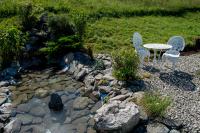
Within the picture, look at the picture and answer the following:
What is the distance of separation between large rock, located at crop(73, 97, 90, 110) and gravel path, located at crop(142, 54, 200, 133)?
7.63 feet

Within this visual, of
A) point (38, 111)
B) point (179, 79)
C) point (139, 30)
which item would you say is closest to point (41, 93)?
point (38, 111)

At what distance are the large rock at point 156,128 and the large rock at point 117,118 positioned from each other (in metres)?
0.40

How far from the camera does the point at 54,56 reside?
667 inches

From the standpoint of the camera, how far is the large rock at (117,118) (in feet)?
35.6

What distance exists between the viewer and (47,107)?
1305 cm

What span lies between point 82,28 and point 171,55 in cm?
406

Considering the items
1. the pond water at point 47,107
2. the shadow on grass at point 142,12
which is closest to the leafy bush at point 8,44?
the pond water at point 47,107

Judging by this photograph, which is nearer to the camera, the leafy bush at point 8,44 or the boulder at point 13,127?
the boulder at point 13,127

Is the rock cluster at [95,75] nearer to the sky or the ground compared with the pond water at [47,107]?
nearer to the sky

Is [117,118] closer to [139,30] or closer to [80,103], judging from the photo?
[80,103]

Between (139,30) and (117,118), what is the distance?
1084 cm

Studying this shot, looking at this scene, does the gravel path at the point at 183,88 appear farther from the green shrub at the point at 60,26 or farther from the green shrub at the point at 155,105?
the green shrub at the point at 60,26


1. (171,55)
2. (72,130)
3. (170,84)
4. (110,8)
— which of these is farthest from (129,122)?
(110,8)

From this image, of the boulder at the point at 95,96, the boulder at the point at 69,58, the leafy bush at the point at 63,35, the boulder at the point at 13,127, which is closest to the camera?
the boulder at the point at 13,127
